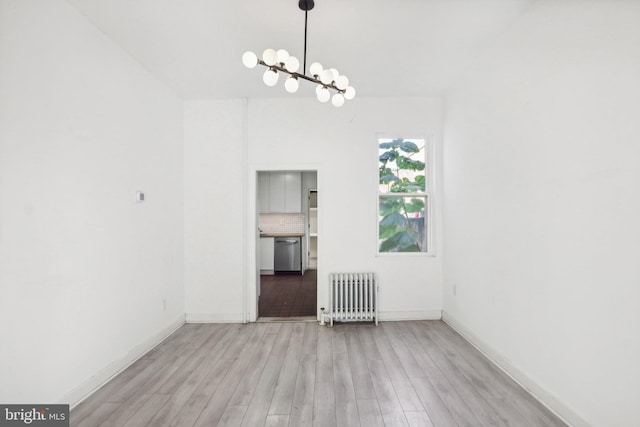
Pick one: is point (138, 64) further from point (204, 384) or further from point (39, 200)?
point (204, 384)

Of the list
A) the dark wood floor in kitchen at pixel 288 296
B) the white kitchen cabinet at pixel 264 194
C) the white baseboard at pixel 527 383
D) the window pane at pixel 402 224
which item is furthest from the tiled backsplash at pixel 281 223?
the white baseboard at pixel 527 383

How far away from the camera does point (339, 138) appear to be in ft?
13.8

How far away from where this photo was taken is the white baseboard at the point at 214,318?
13.6 ft

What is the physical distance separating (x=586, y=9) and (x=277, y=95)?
3099 millimetres

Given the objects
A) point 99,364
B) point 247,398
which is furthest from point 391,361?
point 99,364

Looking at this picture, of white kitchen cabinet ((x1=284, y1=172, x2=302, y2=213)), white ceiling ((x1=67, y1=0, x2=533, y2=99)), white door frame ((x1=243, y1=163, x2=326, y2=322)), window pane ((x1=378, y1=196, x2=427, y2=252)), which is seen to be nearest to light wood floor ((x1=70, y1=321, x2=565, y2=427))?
white door frame ((x1=243, y1=163, x2=326, y2=322))

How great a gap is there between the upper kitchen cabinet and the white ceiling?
12.5 feet

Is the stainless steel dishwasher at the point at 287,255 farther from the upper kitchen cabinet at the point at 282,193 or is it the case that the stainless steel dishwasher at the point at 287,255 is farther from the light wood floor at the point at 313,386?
the light wood floor at the point at 313,386

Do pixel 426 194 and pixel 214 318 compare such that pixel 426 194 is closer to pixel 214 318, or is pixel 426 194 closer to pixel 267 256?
pixel 214 318

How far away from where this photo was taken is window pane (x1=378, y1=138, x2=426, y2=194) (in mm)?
4324

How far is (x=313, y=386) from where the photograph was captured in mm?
2541

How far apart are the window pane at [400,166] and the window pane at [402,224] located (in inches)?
6.0

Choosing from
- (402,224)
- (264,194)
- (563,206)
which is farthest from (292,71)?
(264,194)

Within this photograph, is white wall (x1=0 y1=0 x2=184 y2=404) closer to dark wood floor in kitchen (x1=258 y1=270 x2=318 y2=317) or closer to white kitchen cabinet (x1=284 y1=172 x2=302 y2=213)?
dark wood floor in kitchen (x1=258 y1=270 x2=318 y2=317)
